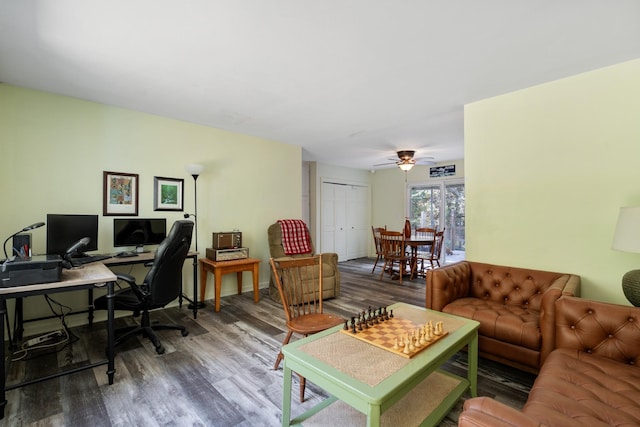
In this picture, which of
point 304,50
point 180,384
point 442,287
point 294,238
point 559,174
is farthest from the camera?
point 294,238

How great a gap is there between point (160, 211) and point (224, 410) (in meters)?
2.66

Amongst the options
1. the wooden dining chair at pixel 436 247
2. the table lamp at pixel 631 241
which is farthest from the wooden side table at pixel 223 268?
the table lamp at pixel 631 241

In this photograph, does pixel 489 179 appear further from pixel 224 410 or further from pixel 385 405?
pixel 224 410

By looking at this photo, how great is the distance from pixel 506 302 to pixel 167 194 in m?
3.98

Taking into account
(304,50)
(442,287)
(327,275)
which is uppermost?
(304,50)

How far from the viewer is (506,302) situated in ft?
8.68

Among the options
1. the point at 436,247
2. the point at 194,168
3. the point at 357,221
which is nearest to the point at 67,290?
the point at 194,168

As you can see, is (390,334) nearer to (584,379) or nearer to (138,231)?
(584,379)

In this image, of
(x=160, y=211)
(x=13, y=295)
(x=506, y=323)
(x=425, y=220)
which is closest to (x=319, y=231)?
(x=425, y=220)

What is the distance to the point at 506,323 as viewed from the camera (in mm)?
2158

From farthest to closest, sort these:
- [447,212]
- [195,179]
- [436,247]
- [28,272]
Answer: [447,212] → [436,247] → [195,179] → [28,272]

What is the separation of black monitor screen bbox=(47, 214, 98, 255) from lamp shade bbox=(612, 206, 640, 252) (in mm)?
4370

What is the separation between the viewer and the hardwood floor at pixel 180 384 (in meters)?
1.74

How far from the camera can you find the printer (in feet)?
5.82
